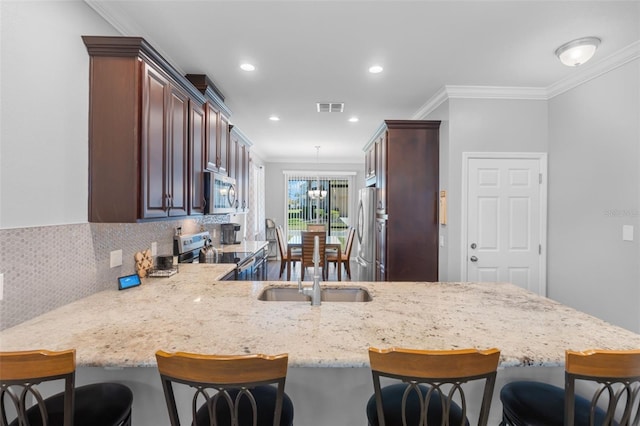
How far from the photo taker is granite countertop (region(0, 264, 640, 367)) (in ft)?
3.64

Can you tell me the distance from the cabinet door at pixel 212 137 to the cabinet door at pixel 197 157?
0.30 ft

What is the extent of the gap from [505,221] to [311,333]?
2847mm

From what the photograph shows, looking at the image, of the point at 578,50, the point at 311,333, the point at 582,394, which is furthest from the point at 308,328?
the point at 578,50

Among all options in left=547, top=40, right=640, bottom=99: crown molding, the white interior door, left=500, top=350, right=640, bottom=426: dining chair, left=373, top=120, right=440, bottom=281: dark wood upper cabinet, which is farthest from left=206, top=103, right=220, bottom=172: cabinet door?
left=547, top=40, right=640, bottom=99: crown molding

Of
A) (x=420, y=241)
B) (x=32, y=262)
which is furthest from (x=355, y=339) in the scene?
(x=420, y=241)

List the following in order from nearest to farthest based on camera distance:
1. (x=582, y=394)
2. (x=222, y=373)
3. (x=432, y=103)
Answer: (x=222, y=373) < (x=582, y=394) < (x=432, y=103)

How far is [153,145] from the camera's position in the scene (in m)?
1.90

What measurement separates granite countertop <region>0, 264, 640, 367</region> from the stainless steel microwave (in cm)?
119

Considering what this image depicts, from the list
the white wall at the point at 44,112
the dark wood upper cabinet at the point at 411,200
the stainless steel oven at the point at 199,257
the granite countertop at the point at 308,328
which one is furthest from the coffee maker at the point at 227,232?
the white wall at the point at 44,112

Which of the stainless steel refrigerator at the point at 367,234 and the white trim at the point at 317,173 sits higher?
the white trim at the point at 317,173

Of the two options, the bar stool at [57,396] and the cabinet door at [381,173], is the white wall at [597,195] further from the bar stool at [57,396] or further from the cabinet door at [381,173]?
the bar stool at [57,396]

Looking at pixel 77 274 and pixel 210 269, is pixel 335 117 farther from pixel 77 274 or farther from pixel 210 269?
pixel 77 274

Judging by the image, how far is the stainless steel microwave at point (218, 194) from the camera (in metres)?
2.86

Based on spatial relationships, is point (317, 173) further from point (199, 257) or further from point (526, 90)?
point (526, 90)
